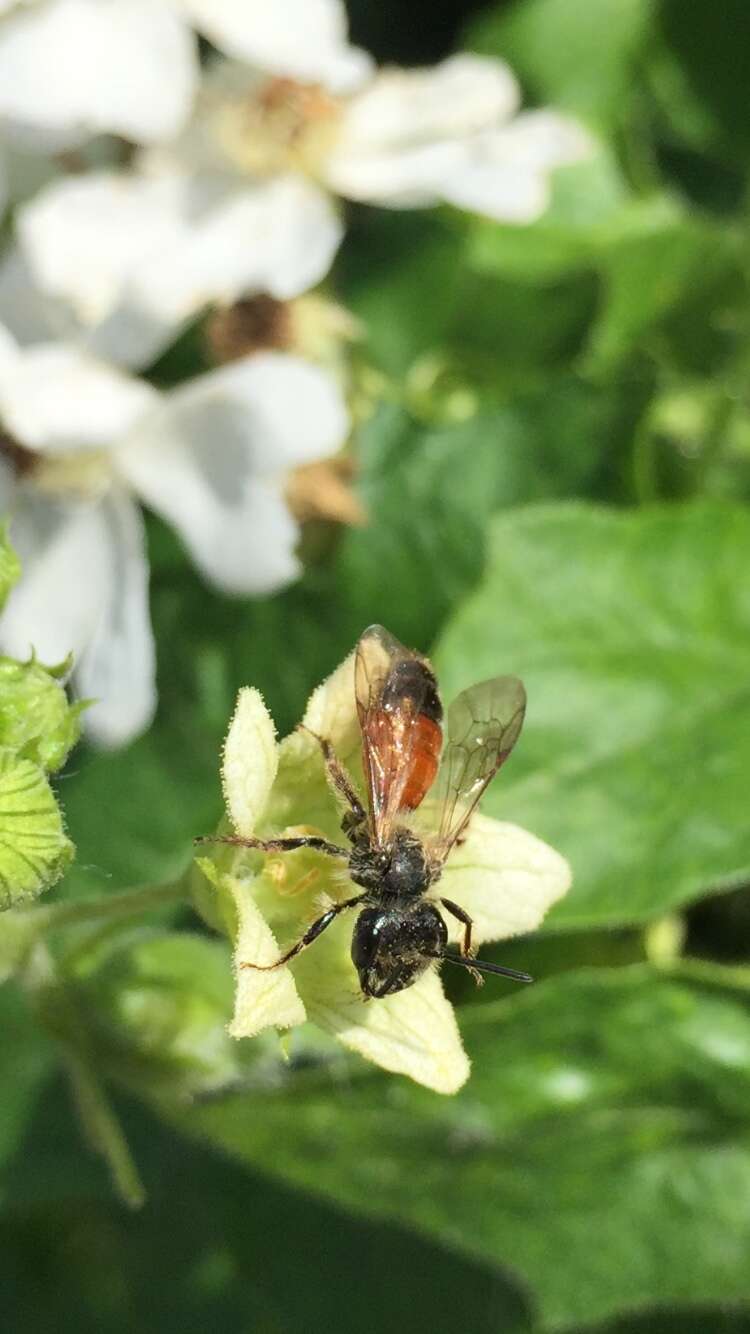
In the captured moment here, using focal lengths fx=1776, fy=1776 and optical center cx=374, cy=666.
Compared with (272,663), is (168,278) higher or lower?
higher

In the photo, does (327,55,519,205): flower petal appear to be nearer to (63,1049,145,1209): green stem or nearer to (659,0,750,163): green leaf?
(659,0,750,163): green leaf

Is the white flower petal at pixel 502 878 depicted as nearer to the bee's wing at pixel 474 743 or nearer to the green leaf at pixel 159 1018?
the bee's wing at pixel 474 743

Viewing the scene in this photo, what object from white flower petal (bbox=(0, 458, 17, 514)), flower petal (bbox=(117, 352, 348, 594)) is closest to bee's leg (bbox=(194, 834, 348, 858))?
flower petal (bbox=(117, 352, 348, 594))

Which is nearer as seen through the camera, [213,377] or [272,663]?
[213,377]

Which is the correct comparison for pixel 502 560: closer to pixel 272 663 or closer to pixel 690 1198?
pixel 272 663

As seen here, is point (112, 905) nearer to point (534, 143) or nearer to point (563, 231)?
point (534, 143)

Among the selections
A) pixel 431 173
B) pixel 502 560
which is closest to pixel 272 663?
pixel 502 560

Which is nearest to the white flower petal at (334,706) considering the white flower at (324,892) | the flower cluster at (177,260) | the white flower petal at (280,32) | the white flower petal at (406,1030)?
the white flower at (324,892)
